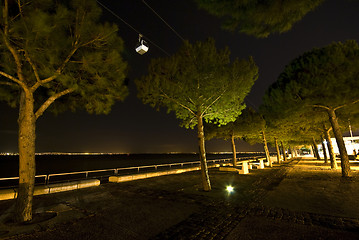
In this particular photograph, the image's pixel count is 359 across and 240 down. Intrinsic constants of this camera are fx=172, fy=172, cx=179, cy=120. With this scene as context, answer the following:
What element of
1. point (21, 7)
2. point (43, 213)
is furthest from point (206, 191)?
point (21, 7)

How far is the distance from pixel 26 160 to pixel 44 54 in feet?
10.3

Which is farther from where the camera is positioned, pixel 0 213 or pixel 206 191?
pixel 206 191

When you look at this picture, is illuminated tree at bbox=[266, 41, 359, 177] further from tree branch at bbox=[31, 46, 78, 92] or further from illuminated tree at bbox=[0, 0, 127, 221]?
tree branch at bbox=[31, 46, 78, 92]

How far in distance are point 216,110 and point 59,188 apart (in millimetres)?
9489

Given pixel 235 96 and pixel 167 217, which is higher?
pixel 235 96

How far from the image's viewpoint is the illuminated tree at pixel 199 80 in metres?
8.93

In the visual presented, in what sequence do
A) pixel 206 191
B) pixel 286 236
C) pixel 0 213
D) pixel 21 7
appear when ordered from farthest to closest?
pixel 206 191 < pixel 0 213 < pixel 21 7 < pixel 286 236

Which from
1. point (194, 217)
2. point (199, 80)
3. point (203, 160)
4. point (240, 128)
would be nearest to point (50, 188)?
point (194, 217)

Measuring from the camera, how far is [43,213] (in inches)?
218

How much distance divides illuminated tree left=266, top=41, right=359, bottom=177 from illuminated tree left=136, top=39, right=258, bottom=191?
4.90 metres

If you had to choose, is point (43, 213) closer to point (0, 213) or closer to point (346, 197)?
point (0, 213)

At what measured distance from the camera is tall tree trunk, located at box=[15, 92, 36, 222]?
490 centimetres

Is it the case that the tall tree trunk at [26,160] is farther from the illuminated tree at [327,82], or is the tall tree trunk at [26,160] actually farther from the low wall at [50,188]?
the illuminated tree at [327,82]

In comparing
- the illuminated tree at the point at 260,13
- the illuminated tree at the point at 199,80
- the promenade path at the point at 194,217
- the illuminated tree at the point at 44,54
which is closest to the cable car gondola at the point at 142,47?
the illuminated tree at the point at 44,54
